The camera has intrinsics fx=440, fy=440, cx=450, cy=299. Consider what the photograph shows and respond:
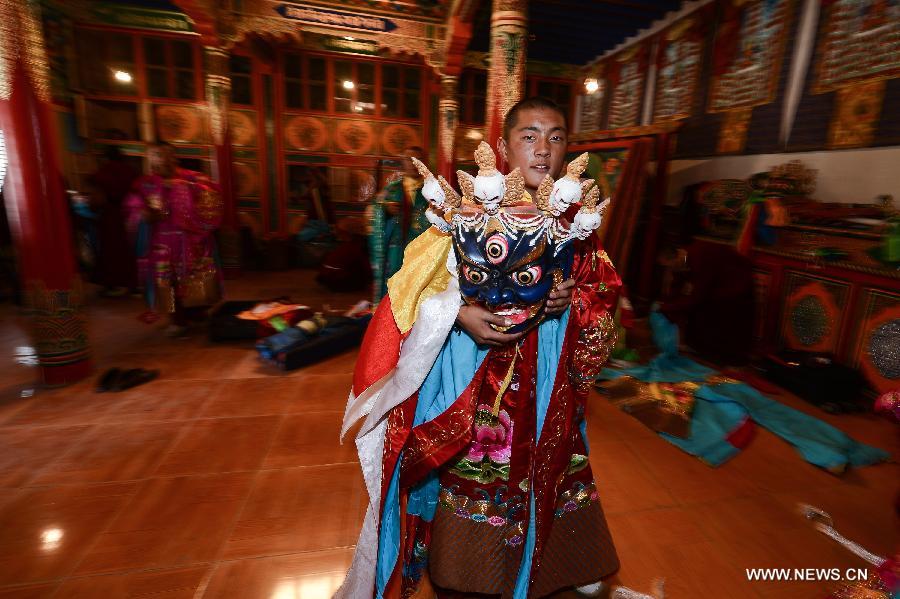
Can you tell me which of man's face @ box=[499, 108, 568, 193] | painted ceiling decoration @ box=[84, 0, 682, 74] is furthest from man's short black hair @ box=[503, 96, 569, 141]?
painted ceiling decoration @ box=[84, 0, 682, 74]

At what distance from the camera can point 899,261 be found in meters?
3.28

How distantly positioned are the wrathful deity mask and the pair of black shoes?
3.45 m

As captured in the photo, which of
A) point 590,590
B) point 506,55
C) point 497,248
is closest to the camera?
point 497,248

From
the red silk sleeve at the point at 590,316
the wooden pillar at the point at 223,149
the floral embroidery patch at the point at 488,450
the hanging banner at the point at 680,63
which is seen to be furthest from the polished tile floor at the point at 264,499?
the hanging banner at the point at 680,63

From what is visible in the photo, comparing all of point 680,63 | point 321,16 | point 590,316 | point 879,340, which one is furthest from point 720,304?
point 321,16

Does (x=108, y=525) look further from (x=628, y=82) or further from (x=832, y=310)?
(x=628, y=82)

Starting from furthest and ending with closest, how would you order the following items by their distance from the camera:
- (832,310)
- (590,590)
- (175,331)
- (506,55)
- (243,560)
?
1. (175,331)
2. (506,55)
3. (832,310)
4. (243,560)
5. (590,590)

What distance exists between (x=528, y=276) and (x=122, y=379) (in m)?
3.69

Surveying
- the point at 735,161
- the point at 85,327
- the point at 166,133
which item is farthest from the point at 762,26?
the point at 166,133

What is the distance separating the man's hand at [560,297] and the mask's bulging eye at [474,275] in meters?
0.21

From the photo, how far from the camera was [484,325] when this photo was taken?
123 centimetres

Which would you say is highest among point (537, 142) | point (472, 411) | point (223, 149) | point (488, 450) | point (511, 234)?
point (223, 149)

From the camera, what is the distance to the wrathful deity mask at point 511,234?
115 cm

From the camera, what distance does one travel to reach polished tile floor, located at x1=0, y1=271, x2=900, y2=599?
5.92ft
